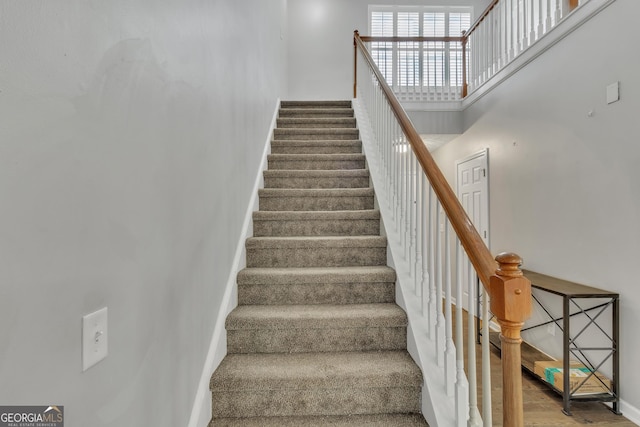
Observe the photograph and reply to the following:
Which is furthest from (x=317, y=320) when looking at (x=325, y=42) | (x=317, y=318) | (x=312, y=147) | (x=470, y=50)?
(x=325, y=42)

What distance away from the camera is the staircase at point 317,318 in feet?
4.41

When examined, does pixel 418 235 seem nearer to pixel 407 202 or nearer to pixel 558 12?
pixel 407 202

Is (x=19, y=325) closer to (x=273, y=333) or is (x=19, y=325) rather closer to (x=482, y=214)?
(x=273, y=333)

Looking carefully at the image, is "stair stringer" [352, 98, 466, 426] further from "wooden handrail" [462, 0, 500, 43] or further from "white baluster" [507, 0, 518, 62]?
"wooden handrail" [462, 0, 500, 43]

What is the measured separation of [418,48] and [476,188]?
7.45 ft

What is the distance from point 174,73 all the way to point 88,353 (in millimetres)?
895

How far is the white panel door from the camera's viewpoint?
12.5 ft

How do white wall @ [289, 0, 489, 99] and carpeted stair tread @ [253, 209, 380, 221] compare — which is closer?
carpeted stair tread @ [253, 209, 380, 221]

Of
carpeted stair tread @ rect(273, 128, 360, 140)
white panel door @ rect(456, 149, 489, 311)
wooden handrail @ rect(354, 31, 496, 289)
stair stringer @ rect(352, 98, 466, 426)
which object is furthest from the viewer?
white panel door @ rect(456, 149, 489, 311)

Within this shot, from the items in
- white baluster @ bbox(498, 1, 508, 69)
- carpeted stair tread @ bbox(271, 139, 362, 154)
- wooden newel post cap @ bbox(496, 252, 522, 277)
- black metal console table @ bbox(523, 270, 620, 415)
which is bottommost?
black metal console table @ bbox(523, 270, 620, 415)

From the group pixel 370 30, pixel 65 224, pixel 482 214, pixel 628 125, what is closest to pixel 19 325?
pixel 65 224

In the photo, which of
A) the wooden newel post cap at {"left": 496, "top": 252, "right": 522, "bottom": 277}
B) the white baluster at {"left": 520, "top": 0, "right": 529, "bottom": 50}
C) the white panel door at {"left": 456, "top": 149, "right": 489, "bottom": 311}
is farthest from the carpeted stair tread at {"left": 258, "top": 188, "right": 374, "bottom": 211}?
the white baluster at {"left": 520, "top": 0, "right": 529, "bottom": 50}

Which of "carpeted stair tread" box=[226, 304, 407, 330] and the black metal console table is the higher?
"carpeted stair tread" box=[226, 304, 407, 330]

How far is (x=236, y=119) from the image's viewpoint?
194cm
